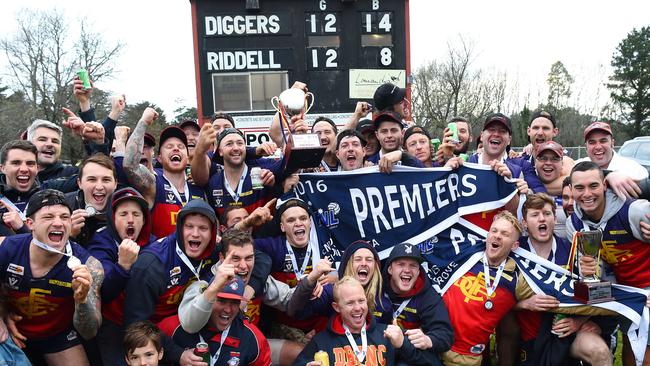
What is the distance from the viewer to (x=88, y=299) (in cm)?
387

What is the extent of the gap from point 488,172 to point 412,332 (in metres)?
2.04

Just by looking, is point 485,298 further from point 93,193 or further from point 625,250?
point 93,193

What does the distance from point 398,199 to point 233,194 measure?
5.97 ft

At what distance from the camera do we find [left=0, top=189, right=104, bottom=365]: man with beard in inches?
154

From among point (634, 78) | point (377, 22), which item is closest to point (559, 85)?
point (634, 78)

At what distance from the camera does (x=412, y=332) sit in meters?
4.42

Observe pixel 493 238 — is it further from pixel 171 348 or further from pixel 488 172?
pixel 171 348

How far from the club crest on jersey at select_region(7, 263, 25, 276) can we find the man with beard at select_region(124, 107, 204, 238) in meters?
1.39

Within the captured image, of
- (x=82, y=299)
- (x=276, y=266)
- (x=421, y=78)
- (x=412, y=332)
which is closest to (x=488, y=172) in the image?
(x=412, y=332)

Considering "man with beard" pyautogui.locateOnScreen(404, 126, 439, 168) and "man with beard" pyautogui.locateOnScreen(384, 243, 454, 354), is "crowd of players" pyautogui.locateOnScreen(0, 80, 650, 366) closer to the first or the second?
"man with beard" pyautogui.locateOnScreen(384, 243, 454, 354)

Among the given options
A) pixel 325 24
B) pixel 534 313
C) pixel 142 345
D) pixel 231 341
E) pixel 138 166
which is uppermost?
pixel 325 24

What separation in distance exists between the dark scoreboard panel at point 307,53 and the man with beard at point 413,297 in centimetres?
691

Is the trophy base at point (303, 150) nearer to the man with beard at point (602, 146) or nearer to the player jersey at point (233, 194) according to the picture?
the player jersey at point (233, 194)

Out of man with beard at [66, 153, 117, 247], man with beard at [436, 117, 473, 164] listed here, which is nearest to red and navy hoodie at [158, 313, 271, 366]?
man with beard at [66, 153, 117, 247]
